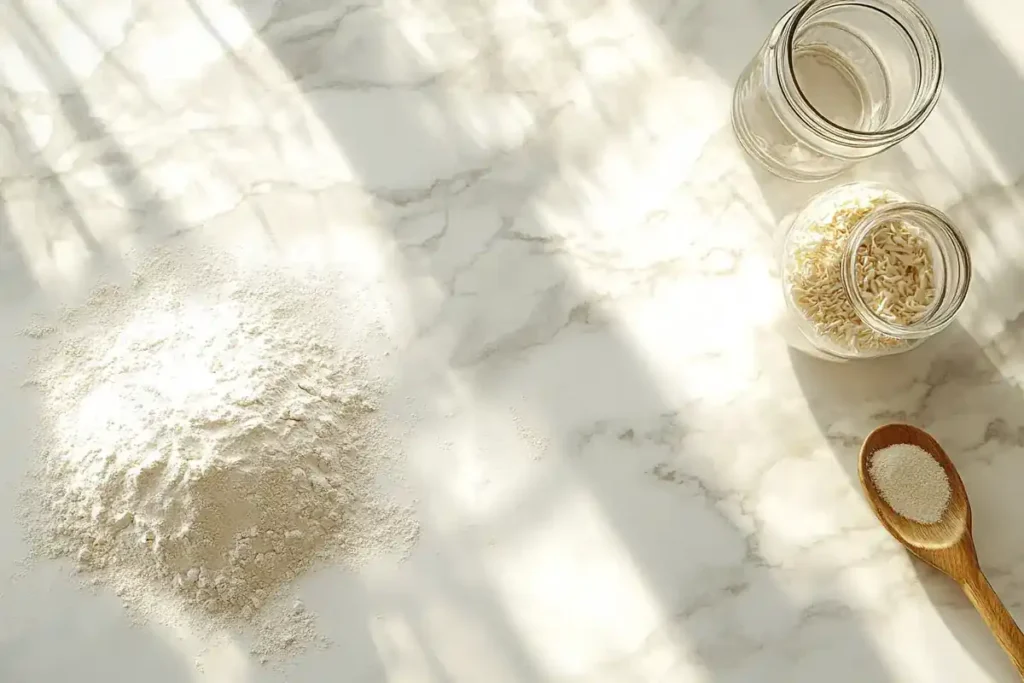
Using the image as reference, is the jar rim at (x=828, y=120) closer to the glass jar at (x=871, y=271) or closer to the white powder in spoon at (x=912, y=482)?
the glass jar at (x=871, y=271)

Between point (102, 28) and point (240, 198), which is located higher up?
point (102, 28)

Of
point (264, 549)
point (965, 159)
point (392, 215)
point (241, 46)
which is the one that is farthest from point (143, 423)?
point (965, 159)

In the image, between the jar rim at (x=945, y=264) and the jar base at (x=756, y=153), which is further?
the jar base at (x=756, y=153)

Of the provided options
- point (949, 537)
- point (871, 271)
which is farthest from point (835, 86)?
point (949, 537)

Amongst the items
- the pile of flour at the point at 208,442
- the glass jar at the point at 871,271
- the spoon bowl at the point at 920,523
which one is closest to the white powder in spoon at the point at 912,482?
the spoon bowl at the point at 920,523

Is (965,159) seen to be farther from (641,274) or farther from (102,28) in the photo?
(102,28)

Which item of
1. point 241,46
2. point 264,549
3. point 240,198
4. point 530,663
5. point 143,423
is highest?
point 241,46
